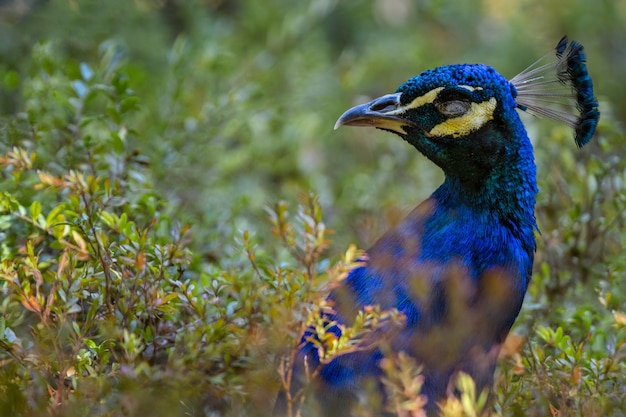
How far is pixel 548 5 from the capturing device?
5.22 m

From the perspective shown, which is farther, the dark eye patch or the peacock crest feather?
the peacock crest feather

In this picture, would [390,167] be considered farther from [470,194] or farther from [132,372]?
[132,372]

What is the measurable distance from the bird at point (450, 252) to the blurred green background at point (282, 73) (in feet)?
1.42

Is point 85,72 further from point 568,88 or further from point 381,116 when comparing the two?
point 568,88

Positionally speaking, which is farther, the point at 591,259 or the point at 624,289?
the point at 591,259

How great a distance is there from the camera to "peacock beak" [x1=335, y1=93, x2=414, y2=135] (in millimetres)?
2074

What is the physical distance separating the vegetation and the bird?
9 cm

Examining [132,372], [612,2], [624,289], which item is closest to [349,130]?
[612,2]

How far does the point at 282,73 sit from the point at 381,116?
6.94ft

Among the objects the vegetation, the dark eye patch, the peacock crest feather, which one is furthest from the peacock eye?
the vegetation

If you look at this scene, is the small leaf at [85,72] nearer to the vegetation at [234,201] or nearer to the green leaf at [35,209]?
the vegetation at [234,201]

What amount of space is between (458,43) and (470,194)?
3.55 meters

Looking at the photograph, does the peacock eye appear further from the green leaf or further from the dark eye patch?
the green leaf

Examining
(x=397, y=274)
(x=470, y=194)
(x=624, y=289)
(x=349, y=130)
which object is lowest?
(x=349, y=130)
